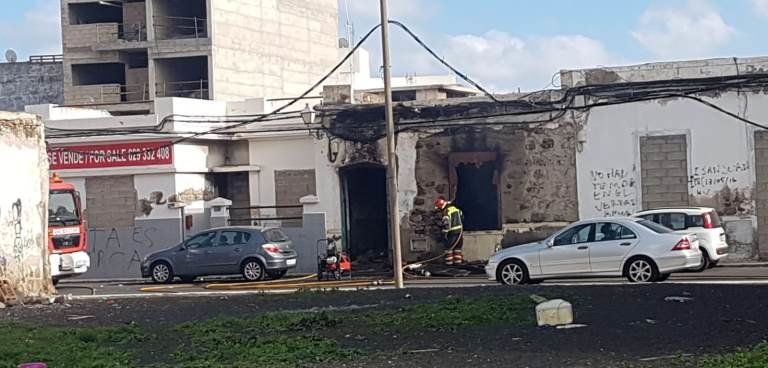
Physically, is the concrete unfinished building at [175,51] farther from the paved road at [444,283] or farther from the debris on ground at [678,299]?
the debris on ground at [678,299]

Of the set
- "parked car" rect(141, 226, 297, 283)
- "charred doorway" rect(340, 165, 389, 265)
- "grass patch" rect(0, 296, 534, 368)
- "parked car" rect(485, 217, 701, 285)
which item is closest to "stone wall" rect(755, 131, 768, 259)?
"parked car" rect(485, 217, 701, 285)

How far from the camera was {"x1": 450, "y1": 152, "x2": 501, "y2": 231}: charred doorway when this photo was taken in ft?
113

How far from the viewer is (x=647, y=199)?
32.5 metres

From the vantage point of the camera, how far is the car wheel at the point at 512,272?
2514cm

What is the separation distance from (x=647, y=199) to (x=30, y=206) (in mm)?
16763

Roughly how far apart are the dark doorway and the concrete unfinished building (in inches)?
917

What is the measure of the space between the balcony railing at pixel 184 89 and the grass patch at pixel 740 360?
152 feet

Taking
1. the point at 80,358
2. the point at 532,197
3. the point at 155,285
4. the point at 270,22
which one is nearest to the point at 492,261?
the point at 532,197

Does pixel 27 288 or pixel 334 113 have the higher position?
pixel 334 113

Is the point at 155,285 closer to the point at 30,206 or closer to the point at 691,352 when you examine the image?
the point at 30,206

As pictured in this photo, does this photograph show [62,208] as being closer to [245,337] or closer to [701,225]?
[701,225]

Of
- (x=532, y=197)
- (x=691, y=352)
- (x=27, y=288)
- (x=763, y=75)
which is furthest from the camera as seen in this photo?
(x=532, y=197)

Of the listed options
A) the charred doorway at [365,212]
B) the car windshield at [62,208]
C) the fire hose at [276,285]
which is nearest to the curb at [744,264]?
the fire hose at [276,285]

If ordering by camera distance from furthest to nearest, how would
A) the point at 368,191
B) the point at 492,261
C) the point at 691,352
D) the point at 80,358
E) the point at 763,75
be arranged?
the point at 368,191 → the point at 763,75 → the point at 492,261 → the point at 80,358 → the point at 691,352
